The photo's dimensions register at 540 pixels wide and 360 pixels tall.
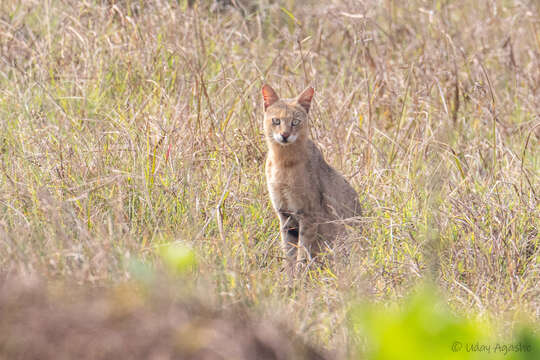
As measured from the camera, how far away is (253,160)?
4.05 metres

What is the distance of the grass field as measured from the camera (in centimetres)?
236

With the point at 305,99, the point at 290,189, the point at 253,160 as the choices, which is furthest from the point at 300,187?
the point at 253,160

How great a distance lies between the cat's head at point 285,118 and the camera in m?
3.48

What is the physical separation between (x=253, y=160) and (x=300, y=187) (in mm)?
667

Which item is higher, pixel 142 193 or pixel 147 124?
pixel 147 124

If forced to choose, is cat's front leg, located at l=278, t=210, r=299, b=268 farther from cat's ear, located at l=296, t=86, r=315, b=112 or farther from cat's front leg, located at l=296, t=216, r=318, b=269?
cat's ear, located at l=296, t=86, r=315, b=112

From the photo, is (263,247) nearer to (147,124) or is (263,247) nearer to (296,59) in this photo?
(147,124)

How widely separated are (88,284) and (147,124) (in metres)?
1.86

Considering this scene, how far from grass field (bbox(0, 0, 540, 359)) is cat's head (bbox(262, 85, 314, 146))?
14.2 inches

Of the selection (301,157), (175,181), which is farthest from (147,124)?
(301,157)

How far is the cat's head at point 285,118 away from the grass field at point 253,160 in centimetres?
36

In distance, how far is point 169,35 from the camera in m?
4.95

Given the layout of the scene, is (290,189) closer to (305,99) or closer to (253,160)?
(305,99)

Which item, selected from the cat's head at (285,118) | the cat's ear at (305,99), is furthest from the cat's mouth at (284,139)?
the cat's ear at (305,99)
